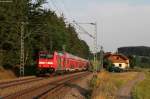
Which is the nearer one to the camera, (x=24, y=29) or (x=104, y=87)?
(x=104, y=87)

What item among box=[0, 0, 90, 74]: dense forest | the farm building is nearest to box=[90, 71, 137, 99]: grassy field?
box=[0, 0, 90, 74]: dense forest

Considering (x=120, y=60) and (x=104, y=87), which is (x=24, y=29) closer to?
(x=104, y=87)

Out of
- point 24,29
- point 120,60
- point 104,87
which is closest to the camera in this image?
point 104,87

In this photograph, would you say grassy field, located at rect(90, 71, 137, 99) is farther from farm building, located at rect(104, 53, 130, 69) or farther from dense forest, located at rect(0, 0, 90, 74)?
farm building, located at rect(104, 53, 130, 69)

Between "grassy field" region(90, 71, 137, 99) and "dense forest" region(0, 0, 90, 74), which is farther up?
"dense forest" region(0, 0, 90, 74)

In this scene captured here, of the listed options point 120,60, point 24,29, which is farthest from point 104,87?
point 120,60

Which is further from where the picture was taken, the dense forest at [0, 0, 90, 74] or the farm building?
the farm building

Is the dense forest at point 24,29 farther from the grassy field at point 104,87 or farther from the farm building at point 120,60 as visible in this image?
the farm building at point 120,60

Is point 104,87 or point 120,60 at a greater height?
point 120,60

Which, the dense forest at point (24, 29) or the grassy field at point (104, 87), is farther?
the dense forest at point (24, 29)

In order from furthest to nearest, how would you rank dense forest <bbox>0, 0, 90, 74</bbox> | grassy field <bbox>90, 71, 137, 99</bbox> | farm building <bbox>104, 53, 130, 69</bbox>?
farm building <bbox>104, 53, 130, 69</bbox> → dense forest <bbox>0, 0, 90, 74</bbox> → grassy field <bbox>90, 71, 137, 99</bbox>

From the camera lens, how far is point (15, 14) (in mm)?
69312

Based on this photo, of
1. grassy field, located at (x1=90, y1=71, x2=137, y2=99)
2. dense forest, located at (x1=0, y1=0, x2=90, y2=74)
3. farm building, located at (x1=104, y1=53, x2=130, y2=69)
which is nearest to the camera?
grassy field, located at (x1=90, y1=71, x2=137, y2=99)

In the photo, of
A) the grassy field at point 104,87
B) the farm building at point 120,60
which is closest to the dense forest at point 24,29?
the grassy field at point 104,87
